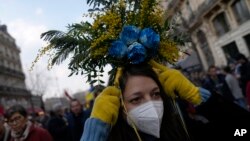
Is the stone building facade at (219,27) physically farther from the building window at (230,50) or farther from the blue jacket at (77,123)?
the blue jacket at (77,123)

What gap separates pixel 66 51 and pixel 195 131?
3.71 feet

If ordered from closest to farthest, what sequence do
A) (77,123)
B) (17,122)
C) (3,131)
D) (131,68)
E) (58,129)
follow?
(131,68) → (17,122) → (3,131) → (77,123) → (58,129)

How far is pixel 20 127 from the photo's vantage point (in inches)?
175

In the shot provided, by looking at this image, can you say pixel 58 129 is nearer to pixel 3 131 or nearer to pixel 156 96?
pixel 3 131

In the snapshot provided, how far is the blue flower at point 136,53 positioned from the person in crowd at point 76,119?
4.43 m

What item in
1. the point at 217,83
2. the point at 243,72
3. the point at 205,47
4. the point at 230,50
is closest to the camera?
the point at 243,72

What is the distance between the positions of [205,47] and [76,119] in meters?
26.0

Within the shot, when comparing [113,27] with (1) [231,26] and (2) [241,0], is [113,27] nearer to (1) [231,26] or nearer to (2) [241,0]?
(2) [241,0]

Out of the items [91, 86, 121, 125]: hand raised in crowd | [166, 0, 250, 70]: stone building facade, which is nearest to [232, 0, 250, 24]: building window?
[166, 0, 250, 70]: stone building facade

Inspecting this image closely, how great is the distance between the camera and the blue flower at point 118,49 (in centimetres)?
244

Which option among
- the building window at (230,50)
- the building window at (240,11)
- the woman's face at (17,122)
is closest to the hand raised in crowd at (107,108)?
the woman's face at (17,122)

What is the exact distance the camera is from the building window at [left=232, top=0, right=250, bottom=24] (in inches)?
911

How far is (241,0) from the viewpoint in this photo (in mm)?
23641

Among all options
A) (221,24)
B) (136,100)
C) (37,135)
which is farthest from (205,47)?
(136,100)
